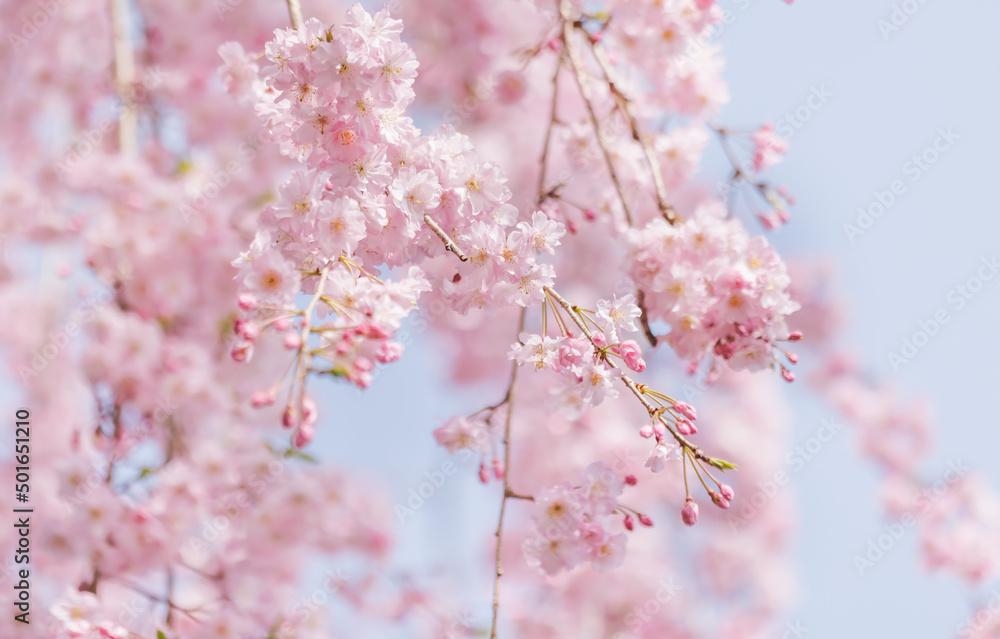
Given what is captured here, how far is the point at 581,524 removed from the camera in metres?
1.94

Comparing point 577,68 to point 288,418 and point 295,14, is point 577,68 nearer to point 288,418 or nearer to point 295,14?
point 295,14

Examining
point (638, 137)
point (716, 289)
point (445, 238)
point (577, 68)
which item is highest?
point (577, 68)

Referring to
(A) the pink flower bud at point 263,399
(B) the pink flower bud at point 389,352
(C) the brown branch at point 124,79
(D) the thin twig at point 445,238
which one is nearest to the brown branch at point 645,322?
(D) the thin twig at point 445,238

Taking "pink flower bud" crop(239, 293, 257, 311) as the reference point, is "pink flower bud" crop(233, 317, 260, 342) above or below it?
below

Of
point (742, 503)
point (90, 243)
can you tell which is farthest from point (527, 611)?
point (90, 243)

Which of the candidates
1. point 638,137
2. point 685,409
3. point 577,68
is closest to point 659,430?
point 685,409

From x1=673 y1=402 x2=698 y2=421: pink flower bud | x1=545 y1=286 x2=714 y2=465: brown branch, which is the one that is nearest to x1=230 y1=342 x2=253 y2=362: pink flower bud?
x1=545 y1=286 x2=714 y2=465: brown branch

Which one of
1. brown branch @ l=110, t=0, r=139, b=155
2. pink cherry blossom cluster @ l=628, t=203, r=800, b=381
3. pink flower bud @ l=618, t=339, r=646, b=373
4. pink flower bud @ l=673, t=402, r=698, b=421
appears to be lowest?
pink flower bud @ l=673, t=402, r=698, b=421

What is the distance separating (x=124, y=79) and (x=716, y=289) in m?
3.11

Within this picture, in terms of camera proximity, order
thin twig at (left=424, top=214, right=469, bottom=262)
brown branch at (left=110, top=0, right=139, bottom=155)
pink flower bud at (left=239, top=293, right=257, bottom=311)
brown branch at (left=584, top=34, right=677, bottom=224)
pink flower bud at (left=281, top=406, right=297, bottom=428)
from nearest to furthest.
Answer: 1. pink flower bud at (left=281, top=406, right=297, bottom=428)
2. pink flower bud at (left=239, top=293, right=257, bottom=311)
3. thin twig at (left=424, top=214, right=469, bottom=262)
4. brown branch at (left=584, top=34, right=677, bottom=224)
5. brown branch at (left=110, top=0, right=139, bottom=155)

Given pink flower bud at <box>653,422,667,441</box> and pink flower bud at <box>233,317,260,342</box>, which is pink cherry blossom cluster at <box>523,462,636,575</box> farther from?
pink flower bud at <box>233,317,260,342</box>

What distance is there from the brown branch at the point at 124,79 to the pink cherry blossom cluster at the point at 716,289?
269cm

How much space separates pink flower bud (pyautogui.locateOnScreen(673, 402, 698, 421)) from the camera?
167 cm

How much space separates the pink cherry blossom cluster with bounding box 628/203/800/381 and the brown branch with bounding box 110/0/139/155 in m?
2.69
